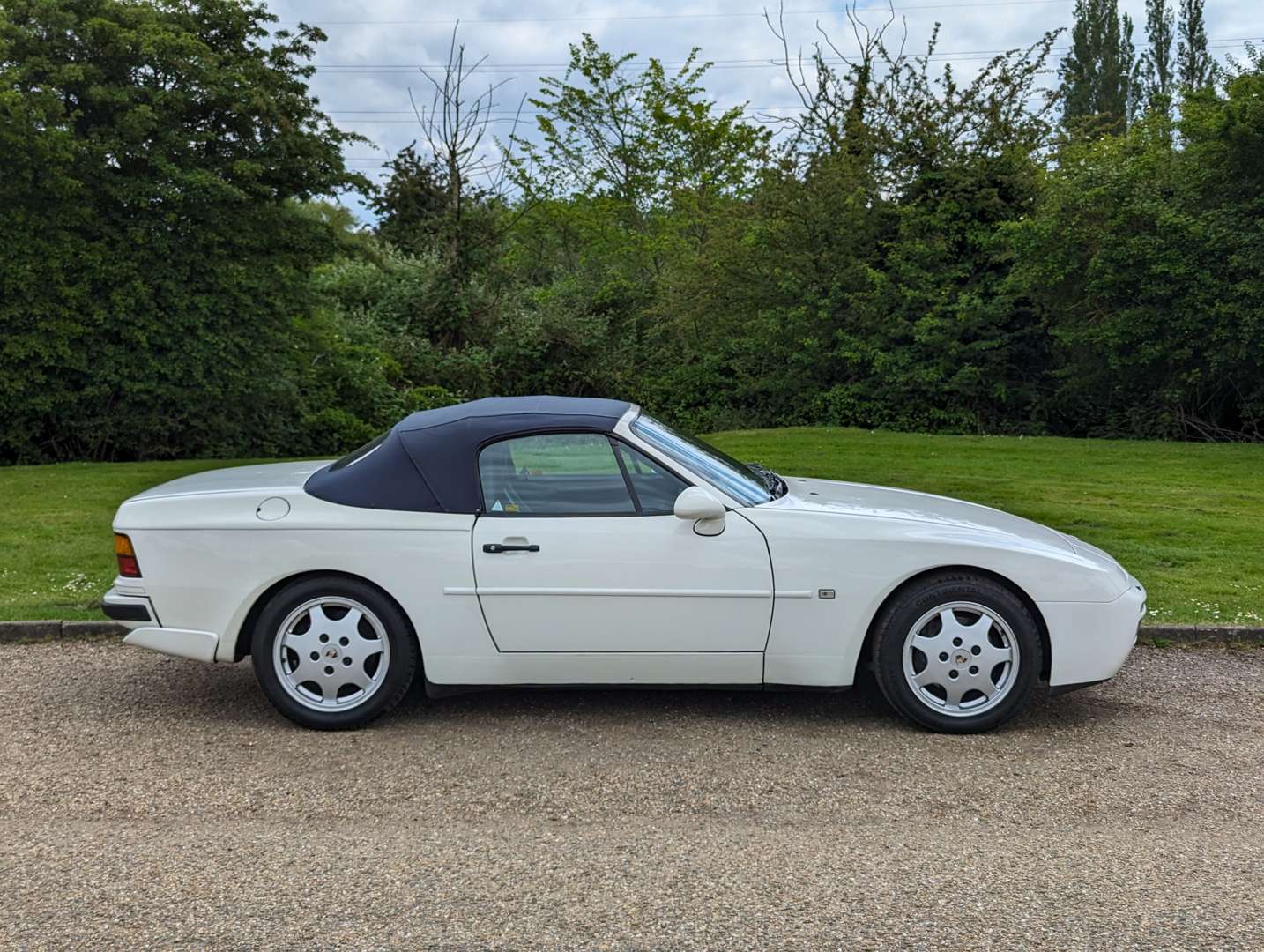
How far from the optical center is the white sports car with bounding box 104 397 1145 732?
4.76 m

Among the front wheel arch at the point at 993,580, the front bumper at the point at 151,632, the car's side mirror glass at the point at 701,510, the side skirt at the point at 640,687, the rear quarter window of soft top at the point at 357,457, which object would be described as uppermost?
the rear quarter window of soft top at the point at 357,457

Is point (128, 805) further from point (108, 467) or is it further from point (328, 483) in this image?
point (108, 467)

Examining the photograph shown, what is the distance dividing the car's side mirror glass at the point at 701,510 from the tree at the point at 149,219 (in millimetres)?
16181

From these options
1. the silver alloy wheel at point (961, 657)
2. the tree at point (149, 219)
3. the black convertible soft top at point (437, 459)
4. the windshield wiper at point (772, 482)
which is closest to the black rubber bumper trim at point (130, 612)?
the black convertible soft top at point (437, 459)

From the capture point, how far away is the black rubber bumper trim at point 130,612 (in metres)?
4.95

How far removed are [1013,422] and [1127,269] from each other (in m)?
4.70

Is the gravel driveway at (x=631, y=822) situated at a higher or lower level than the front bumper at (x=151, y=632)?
lower

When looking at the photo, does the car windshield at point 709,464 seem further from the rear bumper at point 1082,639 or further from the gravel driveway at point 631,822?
the rear bumper at point 1082,639

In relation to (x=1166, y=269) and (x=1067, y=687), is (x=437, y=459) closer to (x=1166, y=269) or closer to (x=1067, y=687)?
(x=1067, y=687)

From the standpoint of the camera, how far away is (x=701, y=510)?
15.4ft

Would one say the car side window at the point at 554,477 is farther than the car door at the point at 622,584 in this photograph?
Yes

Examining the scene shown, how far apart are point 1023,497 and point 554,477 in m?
8.19

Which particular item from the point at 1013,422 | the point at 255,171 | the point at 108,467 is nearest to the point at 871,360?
the point at 1013,422

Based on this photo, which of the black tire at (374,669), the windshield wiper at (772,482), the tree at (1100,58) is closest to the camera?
the black tire at (374,669)
